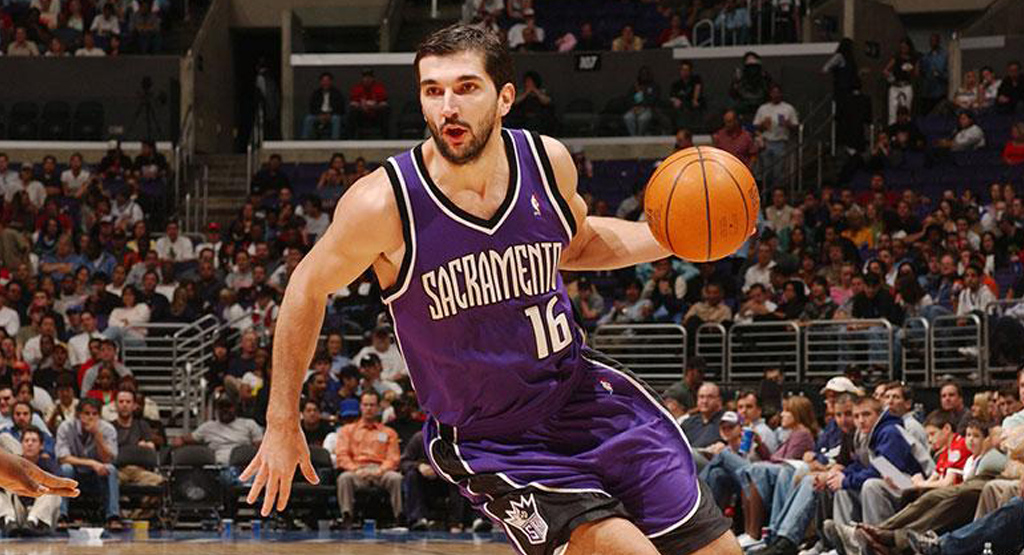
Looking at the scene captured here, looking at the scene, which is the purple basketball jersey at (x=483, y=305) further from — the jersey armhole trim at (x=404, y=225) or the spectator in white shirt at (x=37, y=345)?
the spectator in white shirt at (x=37, y=345)

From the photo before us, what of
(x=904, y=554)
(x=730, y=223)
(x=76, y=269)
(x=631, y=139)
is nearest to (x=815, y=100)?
(x=631, y=139)

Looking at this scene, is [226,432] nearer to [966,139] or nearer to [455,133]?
[966,139]

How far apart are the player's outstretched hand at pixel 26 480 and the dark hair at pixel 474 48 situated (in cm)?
155

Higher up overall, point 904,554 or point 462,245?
point 462,245

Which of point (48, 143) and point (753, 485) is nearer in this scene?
point (753, 485)

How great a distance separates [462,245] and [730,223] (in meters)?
0.91

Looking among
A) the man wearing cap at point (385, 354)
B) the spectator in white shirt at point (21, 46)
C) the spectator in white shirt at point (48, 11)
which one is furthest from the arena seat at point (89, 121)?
the man wearing cap at point (385, 354)

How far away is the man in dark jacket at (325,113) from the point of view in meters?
23.6

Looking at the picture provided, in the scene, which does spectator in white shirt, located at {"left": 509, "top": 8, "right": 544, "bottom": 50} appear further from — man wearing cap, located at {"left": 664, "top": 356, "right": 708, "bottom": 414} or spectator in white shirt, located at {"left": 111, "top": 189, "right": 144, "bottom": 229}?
man wearing cap, located at {"left": 664, "top": 356, "right": 708, "bottom": 414}

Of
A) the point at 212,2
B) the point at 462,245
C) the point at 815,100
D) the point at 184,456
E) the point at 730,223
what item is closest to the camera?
the point at 462,245

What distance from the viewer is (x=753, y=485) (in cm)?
1178

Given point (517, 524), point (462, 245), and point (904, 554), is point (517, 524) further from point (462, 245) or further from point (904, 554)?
point (904, 554)

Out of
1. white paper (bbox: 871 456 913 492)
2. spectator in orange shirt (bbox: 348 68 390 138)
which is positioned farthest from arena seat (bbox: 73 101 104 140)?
white paper (bbox: 871 456 913 492)

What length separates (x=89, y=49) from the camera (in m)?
25.0
